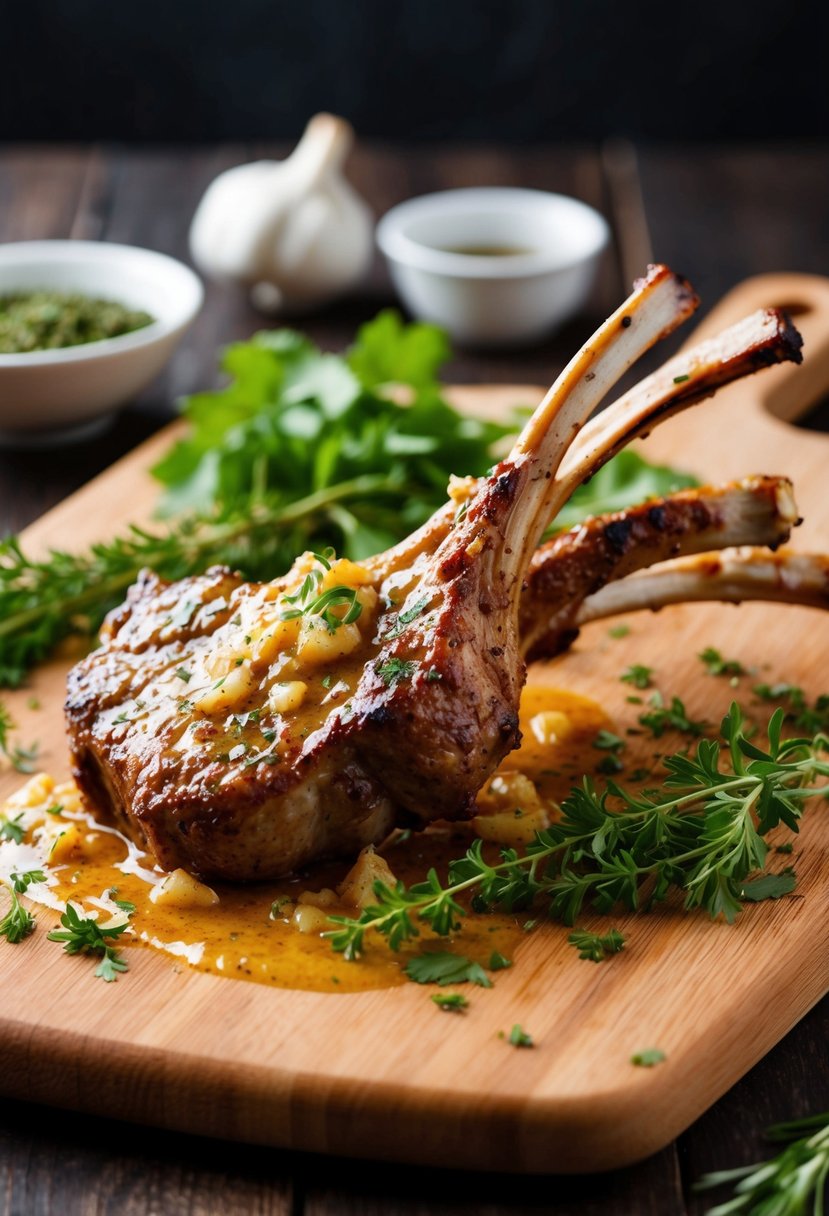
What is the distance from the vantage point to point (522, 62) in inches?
424

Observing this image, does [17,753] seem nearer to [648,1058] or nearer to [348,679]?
[348,679]

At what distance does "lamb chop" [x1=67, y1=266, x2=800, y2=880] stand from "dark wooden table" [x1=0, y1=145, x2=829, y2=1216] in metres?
0.74

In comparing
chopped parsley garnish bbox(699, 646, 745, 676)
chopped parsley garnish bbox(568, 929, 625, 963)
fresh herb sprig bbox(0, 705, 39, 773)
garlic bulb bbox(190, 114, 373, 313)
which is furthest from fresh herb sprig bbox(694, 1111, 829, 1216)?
garlic bulb bbox(190, 114, 373, 313)

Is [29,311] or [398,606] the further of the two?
[29,311]

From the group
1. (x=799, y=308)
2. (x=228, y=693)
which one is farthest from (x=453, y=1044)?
(x=799, y=308)

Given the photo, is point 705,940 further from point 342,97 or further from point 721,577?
point 342,97

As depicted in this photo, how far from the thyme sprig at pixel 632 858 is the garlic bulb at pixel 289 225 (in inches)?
178

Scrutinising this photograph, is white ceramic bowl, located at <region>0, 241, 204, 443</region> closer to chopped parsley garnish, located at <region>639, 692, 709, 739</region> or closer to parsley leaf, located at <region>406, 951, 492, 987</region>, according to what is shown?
chopped parsley garnish, located at <region>639, 692, 709, 739</region>

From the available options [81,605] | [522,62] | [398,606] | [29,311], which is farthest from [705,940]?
[522,62]

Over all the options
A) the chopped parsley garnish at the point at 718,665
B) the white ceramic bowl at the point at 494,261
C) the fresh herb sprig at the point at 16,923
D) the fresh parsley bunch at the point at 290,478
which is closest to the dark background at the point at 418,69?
the white ceramic bowl at the point at 494,261

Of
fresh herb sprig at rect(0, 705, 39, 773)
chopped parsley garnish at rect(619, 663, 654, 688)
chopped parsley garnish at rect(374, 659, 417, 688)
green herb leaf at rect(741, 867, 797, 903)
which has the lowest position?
fresh herb sprig at rect(0, 705, 39, 773)

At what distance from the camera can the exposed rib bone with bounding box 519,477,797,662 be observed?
162 inches

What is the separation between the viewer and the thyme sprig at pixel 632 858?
3418mm

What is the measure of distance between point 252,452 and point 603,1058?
3.11 metres
